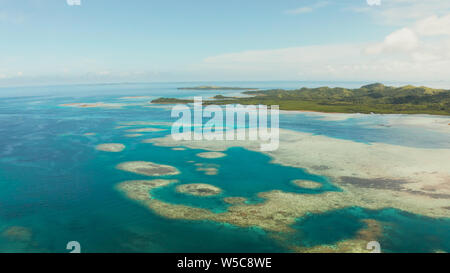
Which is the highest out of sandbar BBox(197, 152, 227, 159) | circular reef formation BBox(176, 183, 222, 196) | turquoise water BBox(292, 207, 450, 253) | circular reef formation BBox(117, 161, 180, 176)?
sandbar BBox(197, 152, 227, 159)

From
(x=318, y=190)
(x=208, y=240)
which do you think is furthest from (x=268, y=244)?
(x=318, y=190)

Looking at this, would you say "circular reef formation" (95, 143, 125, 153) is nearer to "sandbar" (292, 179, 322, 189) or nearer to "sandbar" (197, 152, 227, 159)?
"sandbar" (197, 152, 227, 159)

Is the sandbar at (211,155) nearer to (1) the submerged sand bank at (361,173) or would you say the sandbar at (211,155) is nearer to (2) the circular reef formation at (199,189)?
(1) the submerged sand bank at (361,173)

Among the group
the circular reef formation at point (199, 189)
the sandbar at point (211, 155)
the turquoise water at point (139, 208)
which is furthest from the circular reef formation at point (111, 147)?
the circular reef formation at point (199, 189)

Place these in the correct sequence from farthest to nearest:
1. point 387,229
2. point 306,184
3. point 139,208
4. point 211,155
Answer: point 211,155 → point 306,184 → point 139,208 → point 387,229

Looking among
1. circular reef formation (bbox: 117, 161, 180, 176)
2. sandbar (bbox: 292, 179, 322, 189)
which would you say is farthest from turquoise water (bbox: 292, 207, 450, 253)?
circular reef formation (bbox: 117, 161, 180, 176)

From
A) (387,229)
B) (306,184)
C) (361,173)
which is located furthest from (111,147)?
(387,229)

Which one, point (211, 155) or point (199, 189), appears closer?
point (199, 189)

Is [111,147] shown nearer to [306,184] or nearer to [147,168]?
[147,168]
